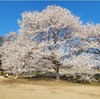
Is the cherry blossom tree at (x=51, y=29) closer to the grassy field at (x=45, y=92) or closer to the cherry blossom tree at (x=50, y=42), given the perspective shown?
the cherry blossom tree at (x=50, y=42)

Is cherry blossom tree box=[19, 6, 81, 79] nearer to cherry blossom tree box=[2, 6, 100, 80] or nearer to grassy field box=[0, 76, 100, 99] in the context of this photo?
cherry blossom tree box=[2, 6, 100, 80]

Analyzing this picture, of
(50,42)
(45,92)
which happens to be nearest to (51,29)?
(50,42)

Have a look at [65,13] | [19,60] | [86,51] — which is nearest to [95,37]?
[86,51]

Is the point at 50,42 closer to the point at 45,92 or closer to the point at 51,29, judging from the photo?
the point at 51,29

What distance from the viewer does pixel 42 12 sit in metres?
51.4

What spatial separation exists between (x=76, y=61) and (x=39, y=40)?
811 cm

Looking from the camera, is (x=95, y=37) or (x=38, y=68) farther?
(x=95, y=37)

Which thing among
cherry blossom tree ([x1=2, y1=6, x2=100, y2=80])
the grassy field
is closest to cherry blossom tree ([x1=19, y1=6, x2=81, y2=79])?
cherry blossom tree ([x1=2, y1=6, x2=100, y2=80])

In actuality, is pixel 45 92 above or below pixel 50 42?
below

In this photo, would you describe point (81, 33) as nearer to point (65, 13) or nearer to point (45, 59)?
point (65, 13)

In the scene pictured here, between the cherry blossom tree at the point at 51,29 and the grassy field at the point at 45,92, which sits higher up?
the cherry blossom tree at the point at 51,29

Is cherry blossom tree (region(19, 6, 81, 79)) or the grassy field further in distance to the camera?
cherry blossom tree (region(19, 6, 81, 79))

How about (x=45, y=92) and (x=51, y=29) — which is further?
(x=51, y=29)

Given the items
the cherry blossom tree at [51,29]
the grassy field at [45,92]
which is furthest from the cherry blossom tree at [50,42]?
the grassy field at [45,92]
